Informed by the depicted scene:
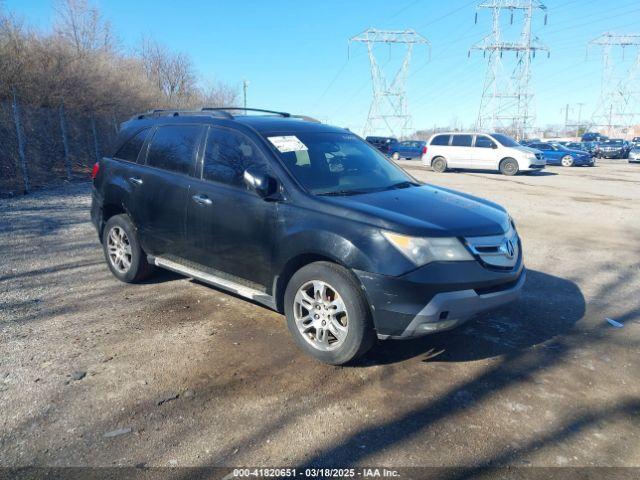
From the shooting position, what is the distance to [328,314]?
3639 mm

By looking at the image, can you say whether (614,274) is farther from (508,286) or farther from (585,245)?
(508,286)

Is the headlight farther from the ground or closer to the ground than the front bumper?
farther from the ground

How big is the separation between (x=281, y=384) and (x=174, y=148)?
2.74m

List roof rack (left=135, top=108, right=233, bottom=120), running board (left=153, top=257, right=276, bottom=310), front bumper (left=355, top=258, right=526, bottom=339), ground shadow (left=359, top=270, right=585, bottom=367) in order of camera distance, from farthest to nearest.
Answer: roof rack (left=135, top=108, right=233, bottom=120)
running board (left=153, top=257, right=276, bottom=310)
ground shadow (left=359, top=270, right=585, bottom=367)
front bumper (left=355, top=258, right=526, bottom=339)

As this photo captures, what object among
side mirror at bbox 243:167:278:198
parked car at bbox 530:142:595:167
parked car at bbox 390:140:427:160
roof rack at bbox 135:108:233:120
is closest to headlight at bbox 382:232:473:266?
side mirror at bbox 243:167:278:198

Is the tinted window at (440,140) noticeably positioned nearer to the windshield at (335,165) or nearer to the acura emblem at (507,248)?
the windshield at (335,165)

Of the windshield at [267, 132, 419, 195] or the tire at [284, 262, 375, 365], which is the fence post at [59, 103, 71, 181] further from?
the tire at [284, 262, 375, 365]

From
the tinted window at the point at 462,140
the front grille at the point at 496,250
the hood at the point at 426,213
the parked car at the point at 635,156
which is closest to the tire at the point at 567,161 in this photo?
the parked car at the point at 635,156

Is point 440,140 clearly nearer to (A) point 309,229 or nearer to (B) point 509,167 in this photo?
(B) point 509,167

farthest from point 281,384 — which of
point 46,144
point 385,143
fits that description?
point 385,143

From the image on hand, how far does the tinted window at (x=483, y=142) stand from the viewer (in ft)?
70.7

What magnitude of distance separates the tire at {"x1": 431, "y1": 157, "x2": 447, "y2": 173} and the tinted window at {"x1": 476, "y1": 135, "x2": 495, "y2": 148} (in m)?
1.71

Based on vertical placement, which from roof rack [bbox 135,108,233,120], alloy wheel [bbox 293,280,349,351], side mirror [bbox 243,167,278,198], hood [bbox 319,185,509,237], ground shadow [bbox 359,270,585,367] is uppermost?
roof rack [bbox 135,108,233,120]

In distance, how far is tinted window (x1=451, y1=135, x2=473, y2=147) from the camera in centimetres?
2211
